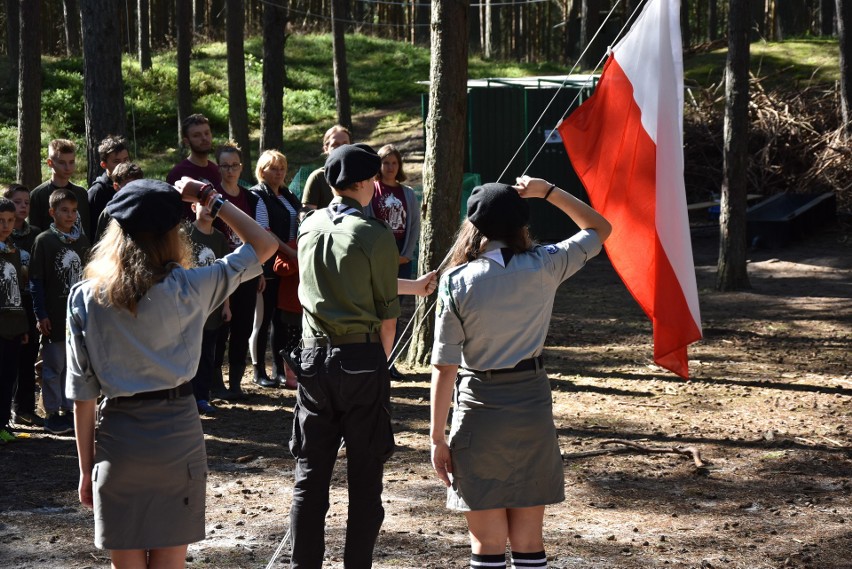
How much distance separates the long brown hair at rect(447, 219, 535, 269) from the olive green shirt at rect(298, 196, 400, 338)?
16.0 inches

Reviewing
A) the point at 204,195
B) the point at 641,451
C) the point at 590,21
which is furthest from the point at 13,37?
the point at 204,195

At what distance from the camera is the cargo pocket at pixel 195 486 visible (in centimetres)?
370

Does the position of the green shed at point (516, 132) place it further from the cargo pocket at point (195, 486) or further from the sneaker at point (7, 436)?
the cargo pocket at point (195, 486)

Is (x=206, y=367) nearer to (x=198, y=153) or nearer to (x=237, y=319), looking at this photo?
(x=237, y=319)

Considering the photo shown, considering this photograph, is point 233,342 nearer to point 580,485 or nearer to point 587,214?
point 580,485

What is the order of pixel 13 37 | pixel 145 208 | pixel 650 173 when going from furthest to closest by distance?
pixel 13 37
pixel 650 173
pixel 145 208

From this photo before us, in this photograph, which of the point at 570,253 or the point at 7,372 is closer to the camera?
the point at 570,253

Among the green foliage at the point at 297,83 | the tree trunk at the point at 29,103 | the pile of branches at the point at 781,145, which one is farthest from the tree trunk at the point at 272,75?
the pile of branches at the point at 781,145

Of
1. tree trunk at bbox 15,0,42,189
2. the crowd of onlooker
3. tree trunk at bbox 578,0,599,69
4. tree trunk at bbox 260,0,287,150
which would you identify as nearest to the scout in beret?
the crowd of onlooker

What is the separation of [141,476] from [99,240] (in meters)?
3.39

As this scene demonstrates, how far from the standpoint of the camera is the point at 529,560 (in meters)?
4.20

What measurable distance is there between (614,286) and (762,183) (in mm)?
7566

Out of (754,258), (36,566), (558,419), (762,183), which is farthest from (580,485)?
(762,183)

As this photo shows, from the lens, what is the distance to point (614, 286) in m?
16.3
